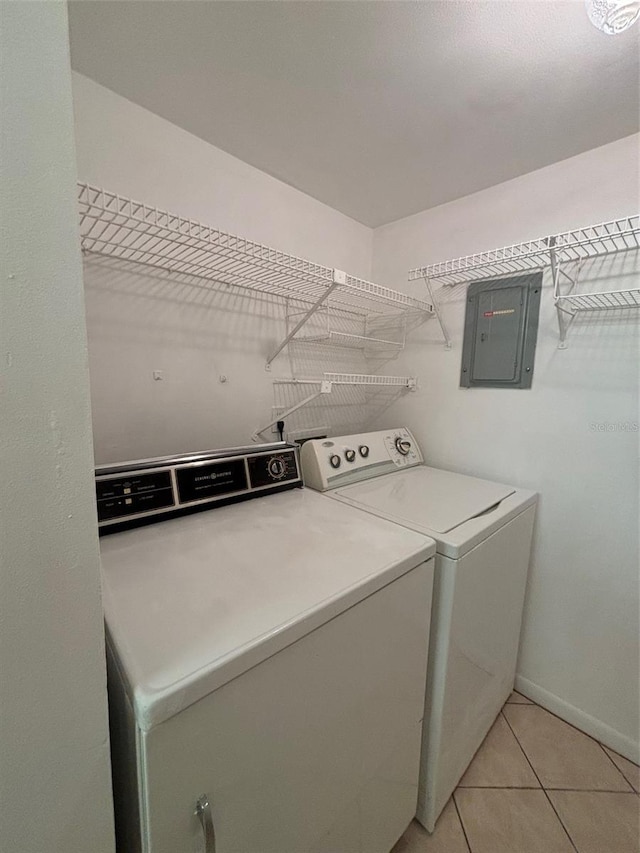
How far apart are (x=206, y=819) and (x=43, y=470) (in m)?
0.67

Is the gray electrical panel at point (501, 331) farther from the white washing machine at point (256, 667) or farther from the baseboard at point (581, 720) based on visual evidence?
the baseboard at point (581, 720)

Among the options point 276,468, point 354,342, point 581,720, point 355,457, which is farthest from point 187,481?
point 581,720

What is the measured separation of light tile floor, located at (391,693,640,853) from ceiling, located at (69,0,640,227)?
95.5 inches

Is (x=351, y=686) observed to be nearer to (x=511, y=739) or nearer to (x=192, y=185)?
(x=511, y=739)

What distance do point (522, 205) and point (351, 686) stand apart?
1.94m

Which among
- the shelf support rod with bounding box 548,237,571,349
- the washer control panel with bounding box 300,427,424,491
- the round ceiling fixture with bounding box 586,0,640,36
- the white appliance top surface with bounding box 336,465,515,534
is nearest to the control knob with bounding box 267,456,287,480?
the washer control panel with bounding box 300,427,424,491

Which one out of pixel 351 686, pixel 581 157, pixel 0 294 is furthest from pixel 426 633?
pixel 581 157

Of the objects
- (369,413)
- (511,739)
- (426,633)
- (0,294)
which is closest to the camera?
(0,294)

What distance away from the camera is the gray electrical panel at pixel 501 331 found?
160cm

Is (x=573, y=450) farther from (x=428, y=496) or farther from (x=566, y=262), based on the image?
(x=566, y=262)

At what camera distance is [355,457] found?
1697mm

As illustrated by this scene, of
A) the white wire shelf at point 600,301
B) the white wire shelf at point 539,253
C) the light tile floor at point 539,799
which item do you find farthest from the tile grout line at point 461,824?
the white wire shelf at point 539,253

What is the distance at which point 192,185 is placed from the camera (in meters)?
1.40

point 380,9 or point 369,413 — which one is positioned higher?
point 380,9
